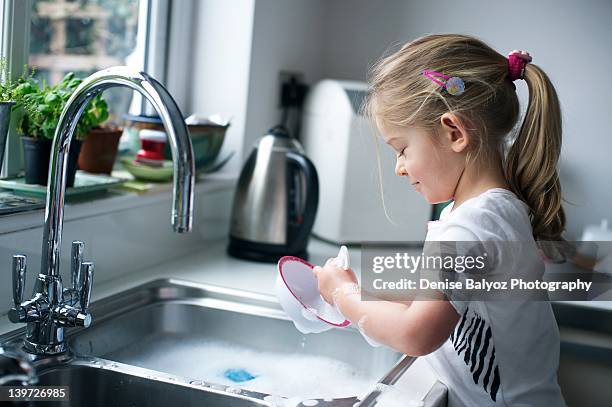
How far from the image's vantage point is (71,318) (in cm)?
106

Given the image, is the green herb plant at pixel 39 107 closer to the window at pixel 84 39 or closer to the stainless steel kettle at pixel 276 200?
the window at pixel 84 39

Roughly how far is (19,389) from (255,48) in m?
1.16

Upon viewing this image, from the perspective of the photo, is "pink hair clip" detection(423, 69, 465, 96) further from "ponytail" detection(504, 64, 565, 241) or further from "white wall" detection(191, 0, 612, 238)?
"white wall" detection(191, 0, 612, 238)

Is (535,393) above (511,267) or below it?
below

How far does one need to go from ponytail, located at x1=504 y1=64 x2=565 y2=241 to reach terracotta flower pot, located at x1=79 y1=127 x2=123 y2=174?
786 millimetres

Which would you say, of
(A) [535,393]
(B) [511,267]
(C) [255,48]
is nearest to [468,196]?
(B) [511,267]

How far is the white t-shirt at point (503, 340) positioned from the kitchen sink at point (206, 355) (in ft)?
0.18

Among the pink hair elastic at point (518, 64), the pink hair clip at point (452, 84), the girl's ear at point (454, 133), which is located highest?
the pink hair elastic at point (518, 64)

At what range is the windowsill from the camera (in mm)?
1187

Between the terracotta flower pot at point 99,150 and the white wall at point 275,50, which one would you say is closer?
the terracotta flower pot at point 99,150

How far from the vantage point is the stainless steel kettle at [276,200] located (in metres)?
1.67

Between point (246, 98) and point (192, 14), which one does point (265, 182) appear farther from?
point (192, 14)

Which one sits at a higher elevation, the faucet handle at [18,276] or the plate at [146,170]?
the plate at [146,170]

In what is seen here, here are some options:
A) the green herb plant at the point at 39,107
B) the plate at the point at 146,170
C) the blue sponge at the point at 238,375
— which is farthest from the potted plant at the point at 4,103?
the blue sponge at the point at 238,375
